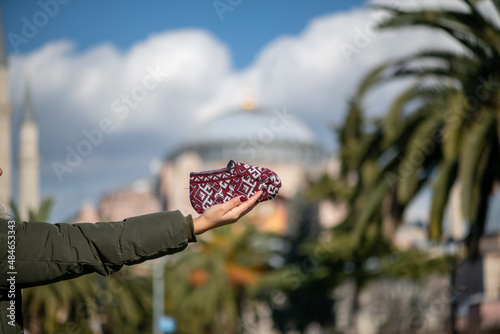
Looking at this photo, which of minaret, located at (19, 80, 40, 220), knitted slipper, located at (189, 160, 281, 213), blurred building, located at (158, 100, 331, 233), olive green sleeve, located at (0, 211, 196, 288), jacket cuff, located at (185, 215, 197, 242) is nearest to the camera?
olive green sleeve, located at (0, 211, 196, 288)

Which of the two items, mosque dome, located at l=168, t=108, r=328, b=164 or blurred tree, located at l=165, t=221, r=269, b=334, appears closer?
blurred tree, located at l=165, t=221, r=269, b=334

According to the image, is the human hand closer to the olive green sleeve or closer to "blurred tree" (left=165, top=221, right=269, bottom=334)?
the olive green sleeve

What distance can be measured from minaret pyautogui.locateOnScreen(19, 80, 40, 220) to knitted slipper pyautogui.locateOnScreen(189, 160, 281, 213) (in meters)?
61.6

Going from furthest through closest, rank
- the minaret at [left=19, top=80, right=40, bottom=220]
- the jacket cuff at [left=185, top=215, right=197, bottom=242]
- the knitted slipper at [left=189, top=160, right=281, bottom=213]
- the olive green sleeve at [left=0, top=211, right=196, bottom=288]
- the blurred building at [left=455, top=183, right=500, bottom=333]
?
the minaret at [left=19, top=80, right=40, bottom=220]
the blurred building at [left=455, top=183, right=500, bottom=333]
the knitted slipper at [left=189, top=160, right=281, bottom=213]
the jacket cuff at [left=185, top=215, right=197, bottom=242]
the olive green sleeve at [left=0, top=211, right=196, bottom=288]

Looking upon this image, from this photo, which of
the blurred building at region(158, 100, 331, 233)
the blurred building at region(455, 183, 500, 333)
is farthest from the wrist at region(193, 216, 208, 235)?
the blurred building at region(158, 100, 331, 233)

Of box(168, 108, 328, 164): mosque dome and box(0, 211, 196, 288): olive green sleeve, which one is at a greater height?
box(168, 108, 328, 164): mosque dome

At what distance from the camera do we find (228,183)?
2.89 m

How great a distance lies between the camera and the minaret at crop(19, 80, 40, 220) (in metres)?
63.8

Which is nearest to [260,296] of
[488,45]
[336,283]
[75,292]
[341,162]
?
[336,283]

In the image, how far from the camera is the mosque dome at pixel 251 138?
105062 millimetres

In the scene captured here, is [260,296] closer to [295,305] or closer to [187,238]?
[295,305]

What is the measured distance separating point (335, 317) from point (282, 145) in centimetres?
5165

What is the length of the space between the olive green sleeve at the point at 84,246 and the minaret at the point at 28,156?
6176 cm

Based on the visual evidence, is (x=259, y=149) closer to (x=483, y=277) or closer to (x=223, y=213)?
(x=483, y=277)
